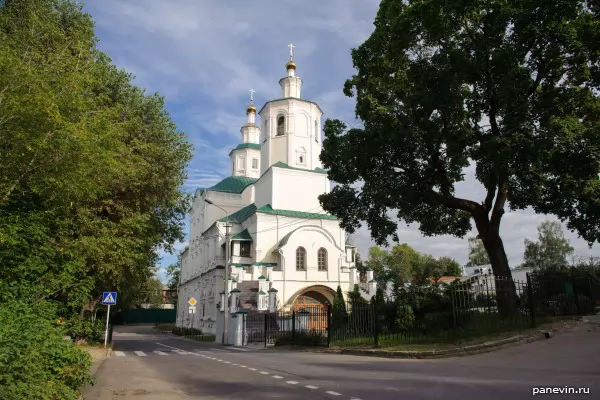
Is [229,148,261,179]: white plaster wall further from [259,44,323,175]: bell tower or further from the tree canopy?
the tree canopy

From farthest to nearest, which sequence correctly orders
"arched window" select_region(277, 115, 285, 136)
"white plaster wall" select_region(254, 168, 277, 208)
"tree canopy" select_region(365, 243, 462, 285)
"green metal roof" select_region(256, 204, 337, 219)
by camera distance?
"tree canopy" select_region(365, 243, 462, 285)
"arched window" select_region(277, 115, 285, 136)
"white plaster wall" select_region(254, 168, 277, 208)
"green metal roof" select_region(256, 204, 337, 219)

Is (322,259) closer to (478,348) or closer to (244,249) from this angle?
(244,249)

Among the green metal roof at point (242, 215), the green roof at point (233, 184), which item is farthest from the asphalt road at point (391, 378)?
the green roof at point (233, 184)

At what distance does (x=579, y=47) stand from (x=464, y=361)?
9201 mm

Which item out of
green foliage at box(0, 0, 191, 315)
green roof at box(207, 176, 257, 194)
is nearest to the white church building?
green roof at box(207, 176, 257, 194)

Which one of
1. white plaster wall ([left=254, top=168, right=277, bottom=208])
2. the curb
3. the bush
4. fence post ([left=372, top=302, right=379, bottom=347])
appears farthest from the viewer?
white plaster wall ([left=254, top=168, right=277, bottom=208])

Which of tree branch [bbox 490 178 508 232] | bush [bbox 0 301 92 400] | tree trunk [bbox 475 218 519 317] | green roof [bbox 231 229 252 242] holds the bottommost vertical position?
bush [bbox 0 301 92 400]

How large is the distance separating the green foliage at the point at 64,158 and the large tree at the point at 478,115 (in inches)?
291

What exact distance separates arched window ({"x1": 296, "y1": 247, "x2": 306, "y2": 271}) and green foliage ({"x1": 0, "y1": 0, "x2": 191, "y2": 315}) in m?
19.4

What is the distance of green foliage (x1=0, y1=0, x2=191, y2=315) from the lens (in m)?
9.59

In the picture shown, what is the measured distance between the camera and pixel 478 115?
50.1 ft

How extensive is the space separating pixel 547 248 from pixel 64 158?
53.0 metres

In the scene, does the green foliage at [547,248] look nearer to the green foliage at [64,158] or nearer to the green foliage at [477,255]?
the green foliage at [477,255]

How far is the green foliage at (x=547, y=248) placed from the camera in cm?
5042
